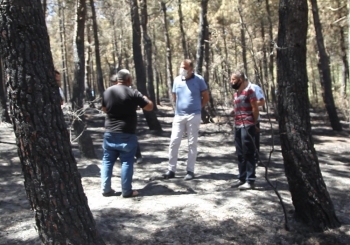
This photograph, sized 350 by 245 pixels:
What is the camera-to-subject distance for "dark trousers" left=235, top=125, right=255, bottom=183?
5.53 metres

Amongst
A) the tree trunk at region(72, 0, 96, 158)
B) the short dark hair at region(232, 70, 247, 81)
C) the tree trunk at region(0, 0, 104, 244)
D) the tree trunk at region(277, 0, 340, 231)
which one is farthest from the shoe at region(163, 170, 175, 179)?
the tree trunk at region(0, 0, 104, 244)

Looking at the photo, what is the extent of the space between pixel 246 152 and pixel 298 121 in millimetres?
1339

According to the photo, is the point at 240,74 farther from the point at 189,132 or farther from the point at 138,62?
the point at 138,62

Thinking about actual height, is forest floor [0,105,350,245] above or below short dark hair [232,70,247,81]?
below

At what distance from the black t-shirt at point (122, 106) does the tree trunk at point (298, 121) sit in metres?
1.86

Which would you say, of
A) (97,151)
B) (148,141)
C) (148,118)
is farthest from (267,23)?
(97,151)

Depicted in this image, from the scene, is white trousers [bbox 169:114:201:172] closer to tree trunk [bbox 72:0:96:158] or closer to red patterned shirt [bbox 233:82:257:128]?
red patterned shirt [bbox 233:82:257:128]

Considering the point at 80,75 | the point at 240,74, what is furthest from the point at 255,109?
the point at 80,75

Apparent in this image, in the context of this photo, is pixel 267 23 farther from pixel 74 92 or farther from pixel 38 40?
pixel 38 40

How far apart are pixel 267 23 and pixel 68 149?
1985 cm

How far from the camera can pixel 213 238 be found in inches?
165

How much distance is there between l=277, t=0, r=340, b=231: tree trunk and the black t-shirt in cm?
186

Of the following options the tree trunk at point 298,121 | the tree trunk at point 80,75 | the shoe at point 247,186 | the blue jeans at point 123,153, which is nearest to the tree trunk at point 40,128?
the blue jeans at point 123,153

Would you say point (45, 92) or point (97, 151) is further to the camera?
point (97, 151)
